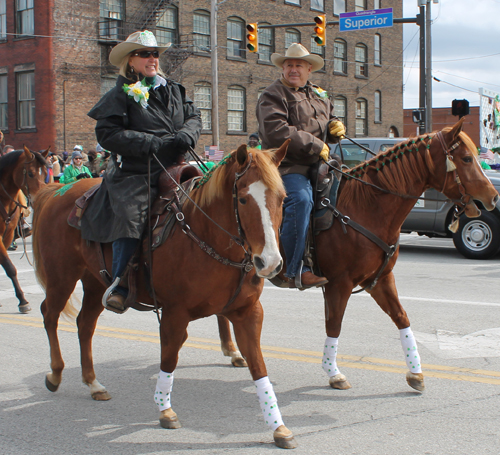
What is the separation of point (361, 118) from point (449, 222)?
29.4 metres

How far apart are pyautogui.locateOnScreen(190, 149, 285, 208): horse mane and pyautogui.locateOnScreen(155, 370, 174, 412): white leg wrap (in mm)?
1209

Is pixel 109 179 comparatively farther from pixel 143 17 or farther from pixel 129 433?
pixel 143 17

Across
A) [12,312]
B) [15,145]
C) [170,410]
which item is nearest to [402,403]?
[170,410]

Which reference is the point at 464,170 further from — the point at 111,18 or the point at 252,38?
the point at 111,18

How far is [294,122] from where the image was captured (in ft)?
17.6

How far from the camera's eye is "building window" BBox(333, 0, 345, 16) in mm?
38594

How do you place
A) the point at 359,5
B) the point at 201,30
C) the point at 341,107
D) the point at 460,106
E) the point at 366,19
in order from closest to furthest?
1. the point at 460,106
2. the point at 366,19
3. the point at 201,30
4. the point at 341,107
5. the point at 359,5

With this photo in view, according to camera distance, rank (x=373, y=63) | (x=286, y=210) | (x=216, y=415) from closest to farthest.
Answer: (x=216, y=415) < (x=286, y=210) < (x=373, y=63)

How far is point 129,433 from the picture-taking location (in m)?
4.21

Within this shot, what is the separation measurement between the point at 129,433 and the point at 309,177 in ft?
8.69

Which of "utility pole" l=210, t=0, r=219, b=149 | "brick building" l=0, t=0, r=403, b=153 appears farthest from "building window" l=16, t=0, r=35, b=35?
"utility pole" l=210, t=0, r=219, b=149

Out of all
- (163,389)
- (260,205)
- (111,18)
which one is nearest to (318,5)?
(111,18)

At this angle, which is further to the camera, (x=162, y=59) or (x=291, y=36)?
(x=291, y=36)

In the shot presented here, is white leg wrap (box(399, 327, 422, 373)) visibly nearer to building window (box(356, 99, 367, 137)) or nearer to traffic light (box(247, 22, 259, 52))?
traffic light (box(247, 22, 259, 52))
